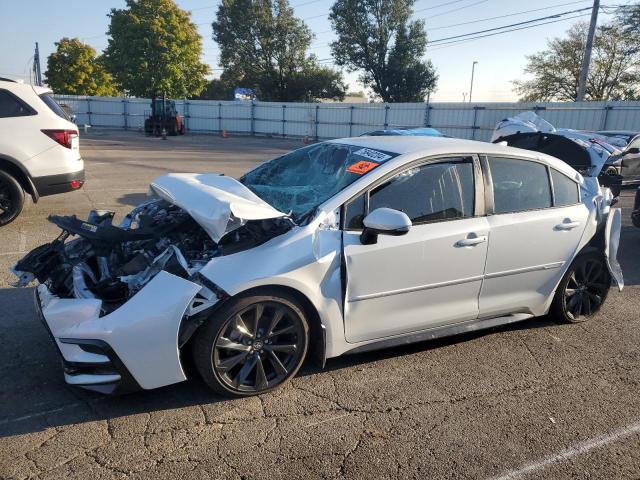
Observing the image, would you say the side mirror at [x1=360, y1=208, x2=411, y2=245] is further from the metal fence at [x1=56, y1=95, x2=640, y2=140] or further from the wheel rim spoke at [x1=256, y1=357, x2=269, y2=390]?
the metal fence at [x1=56, y1=95, x2=640, y2=140]

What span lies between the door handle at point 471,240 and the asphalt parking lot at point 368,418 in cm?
87

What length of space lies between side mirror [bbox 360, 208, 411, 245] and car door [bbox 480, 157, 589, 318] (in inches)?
37.0

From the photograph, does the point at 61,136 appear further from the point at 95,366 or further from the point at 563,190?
the point at 563,190

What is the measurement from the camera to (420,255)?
3451 millimetres

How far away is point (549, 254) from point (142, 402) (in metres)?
3.12

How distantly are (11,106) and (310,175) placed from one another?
5316 mm

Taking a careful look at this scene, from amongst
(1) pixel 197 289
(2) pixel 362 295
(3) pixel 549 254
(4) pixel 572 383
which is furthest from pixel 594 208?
(1) pixel 197 289

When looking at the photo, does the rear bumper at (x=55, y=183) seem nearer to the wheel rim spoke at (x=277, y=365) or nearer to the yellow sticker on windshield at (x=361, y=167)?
the yellow sticker on windshield at (x=361, y=167)

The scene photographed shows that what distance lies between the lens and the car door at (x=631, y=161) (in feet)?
41.4

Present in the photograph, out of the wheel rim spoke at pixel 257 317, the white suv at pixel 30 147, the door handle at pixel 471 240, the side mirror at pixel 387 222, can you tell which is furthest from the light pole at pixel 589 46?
the wheel rim spoke at pixel 257 317

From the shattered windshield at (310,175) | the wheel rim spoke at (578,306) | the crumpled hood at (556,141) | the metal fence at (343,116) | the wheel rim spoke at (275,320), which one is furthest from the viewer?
the metal fence at (343,116)

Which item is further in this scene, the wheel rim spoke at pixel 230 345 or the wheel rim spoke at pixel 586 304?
the wheel rim spoke at pixel 586 304

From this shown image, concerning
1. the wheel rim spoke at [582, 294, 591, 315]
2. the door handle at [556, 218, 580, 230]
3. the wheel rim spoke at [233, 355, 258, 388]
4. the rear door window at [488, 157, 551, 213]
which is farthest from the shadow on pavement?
the wheel rim spoke at [582, 294, 591, 315]

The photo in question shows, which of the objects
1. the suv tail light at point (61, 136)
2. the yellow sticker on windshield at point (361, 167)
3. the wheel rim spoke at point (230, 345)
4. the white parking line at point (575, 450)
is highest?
the yellow sticker on windshield at point (361, 167)
